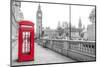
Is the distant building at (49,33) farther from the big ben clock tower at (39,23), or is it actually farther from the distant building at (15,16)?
the distant building at (15,16)

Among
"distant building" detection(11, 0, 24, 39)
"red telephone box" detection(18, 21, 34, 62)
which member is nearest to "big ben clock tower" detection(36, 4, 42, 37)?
"red telephone box" detection(18, 21, 34, 62)

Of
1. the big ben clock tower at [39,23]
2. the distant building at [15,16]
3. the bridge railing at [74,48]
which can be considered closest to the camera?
the distant building at [15,16]

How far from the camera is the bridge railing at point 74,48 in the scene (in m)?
2.65

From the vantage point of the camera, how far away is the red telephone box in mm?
2436

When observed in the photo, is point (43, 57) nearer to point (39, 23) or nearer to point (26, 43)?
point (26, 43)

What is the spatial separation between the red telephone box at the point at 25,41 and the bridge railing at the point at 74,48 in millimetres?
188

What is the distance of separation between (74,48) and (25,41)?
0.74 meters

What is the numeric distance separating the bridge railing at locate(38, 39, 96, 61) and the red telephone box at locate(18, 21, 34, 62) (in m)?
0.19

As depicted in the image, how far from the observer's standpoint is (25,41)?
2467mm

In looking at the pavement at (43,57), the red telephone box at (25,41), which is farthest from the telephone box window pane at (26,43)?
the pavement at (43,57)

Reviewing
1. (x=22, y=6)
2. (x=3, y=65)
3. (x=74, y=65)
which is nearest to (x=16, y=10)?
(x=22, y=6)

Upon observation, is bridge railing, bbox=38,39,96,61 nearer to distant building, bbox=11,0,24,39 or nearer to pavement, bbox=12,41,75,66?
pavement, bbox=12,41,75,66

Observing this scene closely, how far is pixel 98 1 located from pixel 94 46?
2.23ft

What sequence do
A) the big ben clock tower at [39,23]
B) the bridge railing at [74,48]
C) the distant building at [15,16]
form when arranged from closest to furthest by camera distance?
the distant building at [15,16] < the big ben clock tower at [39,23] < the bridge railing at [74,48]
